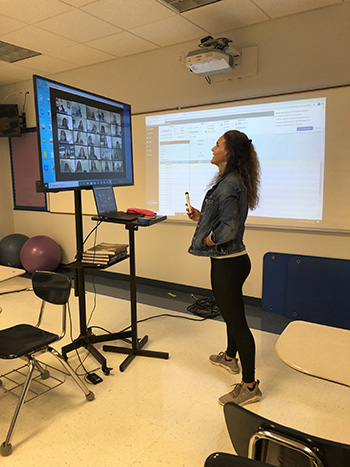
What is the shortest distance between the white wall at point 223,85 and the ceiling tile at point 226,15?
0.12 m

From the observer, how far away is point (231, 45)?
Answer: 3695 millimetres

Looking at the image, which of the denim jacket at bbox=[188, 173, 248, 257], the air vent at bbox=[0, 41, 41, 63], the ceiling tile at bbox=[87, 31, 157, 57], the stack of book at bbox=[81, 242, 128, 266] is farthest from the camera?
the air vent at bbox=[0, 41, 41, 63]

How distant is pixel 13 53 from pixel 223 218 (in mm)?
3749

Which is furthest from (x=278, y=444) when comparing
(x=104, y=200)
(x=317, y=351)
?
(x=104, y=200)

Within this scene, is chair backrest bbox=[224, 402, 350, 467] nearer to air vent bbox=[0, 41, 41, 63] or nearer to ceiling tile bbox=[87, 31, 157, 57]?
ceiling tile bbox=[87, 31, 157, 57]

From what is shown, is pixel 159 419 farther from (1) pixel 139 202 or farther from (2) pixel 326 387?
(1) pixel 139 202

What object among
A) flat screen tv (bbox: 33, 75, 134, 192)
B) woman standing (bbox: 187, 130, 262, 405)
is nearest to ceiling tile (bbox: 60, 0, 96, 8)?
flat screen tv (bbox: 33, 75, 134, 192)

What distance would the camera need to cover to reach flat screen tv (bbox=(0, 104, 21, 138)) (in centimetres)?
549

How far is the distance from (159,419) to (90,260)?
110 cm

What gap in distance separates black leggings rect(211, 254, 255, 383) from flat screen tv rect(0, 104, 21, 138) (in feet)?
14.6

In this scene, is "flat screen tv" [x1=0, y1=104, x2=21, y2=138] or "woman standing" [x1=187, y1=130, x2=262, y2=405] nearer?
"woman standing" [x1=187, y1=130, x2=262, y2=405]

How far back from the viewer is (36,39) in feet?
12.8

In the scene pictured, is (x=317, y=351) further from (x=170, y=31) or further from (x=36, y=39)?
(x=36, y=39)

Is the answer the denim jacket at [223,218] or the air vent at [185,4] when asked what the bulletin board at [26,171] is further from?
the denim jacket at [223,218]
